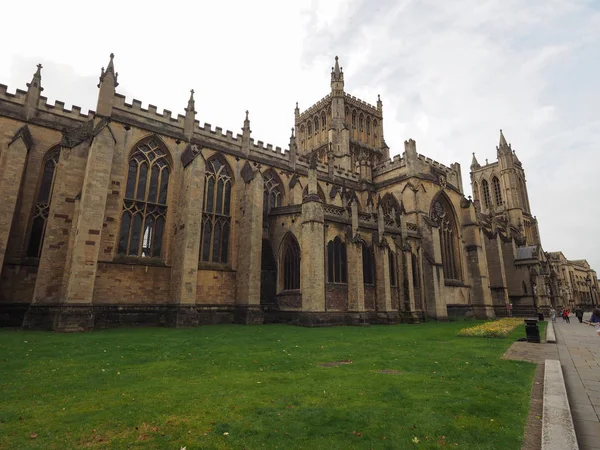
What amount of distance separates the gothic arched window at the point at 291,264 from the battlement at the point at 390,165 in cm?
1509

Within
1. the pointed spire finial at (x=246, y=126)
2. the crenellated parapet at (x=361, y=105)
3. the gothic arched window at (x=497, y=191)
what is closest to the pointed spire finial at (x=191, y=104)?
the pointed spire finial at (x=246, y=126)

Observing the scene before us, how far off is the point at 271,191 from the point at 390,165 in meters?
13.4

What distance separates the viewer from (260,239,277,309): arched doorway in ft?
76.1

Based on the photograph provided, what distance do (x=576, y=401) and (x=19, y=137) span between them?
2446 cm

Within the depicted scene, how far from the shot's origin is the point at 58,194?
18.4m

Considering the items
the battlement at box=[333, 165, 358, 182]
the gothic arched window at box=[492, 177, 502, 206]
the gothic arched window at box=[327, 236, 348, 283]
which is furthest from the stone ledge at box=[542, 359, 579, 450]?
the gothic arched window at box=[492, 177, 502, 206]

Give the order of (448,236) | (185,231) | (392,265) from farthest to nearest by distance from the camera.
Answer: (448,236) < (392,265) < (185,231)

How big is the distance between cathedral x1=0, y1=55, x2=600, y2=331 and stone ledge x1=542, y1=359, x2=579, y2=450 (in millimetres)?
15022

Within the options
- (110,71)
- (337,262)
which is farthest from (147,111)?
(337,262)

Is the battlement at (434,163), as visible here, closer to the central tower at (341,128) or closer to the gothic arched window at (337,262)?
the central tower at (341,128)

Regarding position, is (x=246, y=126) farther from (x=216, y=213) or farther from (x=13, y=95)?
(x=13, y=95)

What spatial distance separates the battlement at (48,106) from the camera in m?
19.2

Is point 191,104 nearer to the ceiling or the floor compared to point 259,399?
nearer to the ceiling

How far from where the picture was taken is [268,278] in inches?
937
